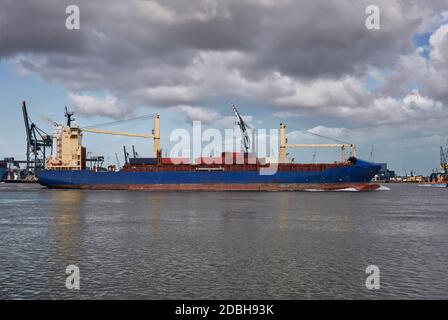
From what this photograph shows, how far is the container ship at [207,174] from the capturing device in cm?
7719

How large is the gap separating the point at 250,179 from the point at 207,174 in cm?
800

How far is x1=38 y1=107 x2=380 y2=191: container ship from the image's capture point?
7719 cm

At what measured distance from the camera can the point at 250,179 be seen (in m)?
77.9

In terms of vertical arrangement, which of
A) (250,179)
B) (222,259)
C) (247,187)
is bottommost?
(222,259)

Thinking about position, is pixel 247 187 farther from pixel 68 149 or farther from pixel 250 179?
pixel 68 149

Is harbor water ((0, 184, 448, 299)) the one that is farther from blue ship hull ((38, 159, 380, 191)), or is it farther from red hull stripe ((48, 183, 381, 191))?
red hull stripe ((48, 183, 381, 191))

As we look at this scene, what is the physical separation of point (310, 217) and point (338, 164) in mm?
48275

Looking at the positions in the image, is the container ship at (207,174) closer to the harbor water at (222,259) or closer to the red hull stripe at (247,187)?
the red hull stripe at (247,187)

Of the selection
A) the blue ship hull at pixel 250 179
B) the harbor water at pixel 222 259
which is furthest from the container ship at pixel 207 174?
the harbor water at pixel 222 259

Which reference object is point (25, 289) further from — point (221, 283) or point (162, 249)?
point (162, 249)

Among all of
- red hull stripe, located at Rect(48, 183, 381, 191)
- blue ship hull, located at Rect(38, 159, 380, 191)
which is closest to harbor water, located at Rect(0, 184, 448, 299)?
blue ship hull, located at Rect(38, 159, 380, 191)

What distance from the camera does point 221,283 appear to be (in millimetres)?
13203

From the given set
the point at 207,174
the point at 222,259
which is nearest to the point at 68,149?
the point at 207,174

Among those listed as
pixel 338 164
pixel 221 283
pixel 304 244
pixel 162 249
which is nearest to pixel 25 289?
pixel 221 283
